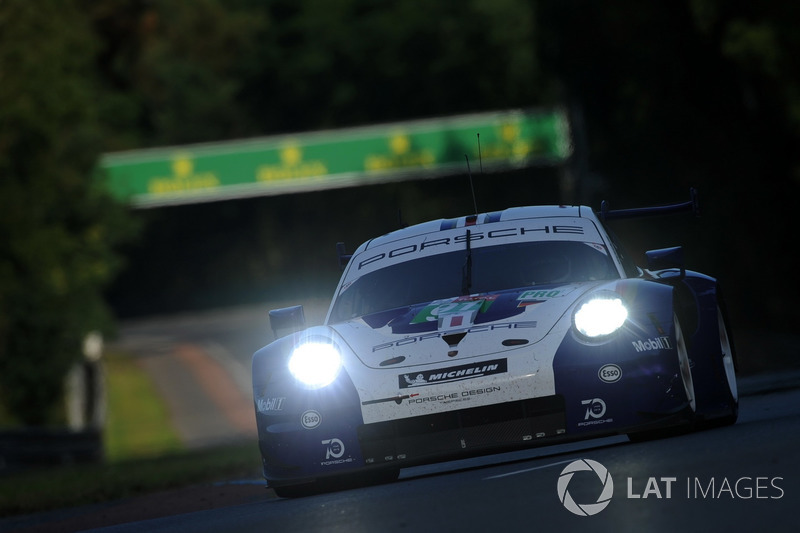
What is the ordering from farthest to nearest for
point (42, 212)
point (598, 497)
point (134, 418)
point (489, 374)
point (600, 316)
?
point (42, 212), point (134, 418), point (600, 316), point (489, 374), point (598, 497)

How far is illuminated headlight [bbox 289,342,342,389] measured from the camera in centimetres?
858

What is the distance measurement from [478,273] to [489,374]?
156cm

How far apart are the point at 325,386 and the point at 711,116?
90.4 feet

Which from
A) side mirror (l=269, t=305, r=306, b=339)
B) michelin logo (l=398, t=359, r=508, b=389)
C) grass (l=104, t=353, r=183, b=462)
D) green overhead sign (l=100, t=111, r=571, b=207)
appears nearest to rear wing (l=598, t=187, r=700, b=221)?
side mirror (l=269, t=305, r=306, b=339)

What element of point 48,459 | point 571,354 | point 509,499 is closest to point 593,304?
point 571,354

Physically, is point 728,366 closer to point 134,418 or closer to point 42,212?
point 134,418

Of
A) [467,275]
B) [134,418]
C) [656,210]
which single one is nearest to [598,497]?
[467,275]

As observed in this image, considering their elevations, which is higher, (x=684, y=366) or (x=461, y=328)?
(x=461, y=328)

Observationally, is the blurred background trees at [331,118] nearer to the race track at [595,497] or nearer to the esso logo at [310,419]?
the race track at [595,497]

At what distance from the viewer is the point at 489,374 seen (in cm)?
816

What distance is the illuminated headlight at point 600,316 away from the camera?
835 cm

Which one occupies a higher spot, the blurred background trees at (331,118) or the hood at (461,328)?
the blurred background trees at (331,118)

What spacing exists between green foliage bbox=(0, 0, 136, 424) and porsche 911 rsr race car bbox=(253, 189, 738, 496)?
36037 mm

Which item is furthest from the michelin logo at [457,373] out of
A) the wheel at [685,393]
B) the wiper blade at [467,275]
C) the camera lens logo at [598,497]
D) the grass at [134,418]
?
the grass at [134,418]
